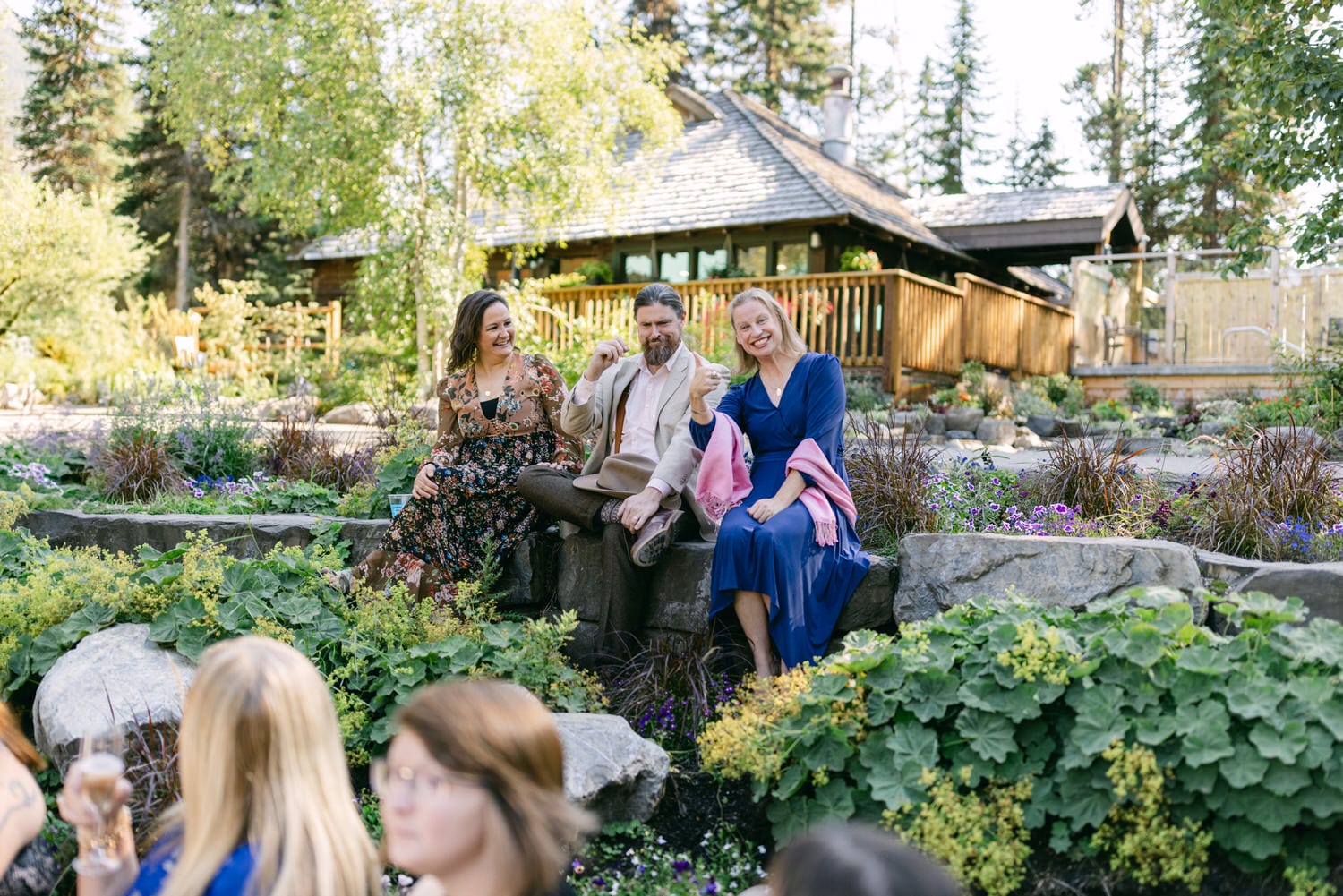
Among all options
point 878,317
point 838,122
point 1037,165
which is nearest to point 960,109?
point 1037,165

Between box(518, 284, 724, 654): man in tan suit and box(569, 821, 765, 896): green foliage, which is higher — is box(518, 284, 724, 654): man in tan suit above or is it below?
above

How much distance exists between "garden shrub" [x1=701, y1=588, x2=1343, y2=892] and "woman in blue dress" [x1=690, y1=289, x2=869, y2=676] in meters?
0.55

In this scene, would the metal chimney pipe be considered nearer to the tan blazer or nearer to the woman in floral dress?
the woman in floral dress

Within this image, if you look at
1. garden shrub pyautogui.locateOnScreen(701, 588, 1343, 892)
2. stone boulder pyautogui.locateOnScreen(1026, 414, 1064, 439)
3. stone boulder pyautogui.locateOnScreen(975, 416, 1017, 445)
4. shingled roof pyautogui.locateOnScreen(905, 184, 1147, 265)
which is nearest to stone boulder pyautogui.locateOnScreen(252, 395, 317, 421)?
stone boulder pyautogui.locateOnScreen(975, 416, 1017, 445)

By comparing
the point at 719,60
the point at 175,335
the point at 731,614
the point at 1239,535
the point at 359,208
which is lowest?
the point at 731,614

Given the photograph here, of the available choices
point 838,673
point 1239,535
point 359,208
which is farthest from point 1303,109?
point 359,208

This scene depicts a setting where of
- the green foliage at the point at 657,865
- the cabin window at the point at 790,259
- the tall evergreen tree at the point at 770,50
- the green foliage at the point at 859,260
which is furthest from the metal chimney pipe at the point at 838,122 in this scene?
the green foliage at the point at 657,865

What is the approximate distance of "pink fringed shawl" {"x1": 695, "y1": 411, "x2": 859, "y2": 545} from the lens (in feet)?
13.2

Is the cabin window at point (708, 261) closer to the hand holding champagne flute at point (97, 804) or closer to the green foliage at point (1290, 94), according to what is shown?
the green foliage at point (1290, 94)

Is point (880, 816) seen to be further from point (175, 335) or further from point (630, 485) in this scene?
point (175, 335)

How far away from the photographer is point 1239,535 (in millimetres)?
4336

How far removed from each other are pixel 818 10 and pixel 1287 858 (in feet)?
96.6

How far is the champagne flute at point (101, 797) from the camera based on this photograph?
1.78m

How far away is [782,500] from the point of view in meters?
4.01
